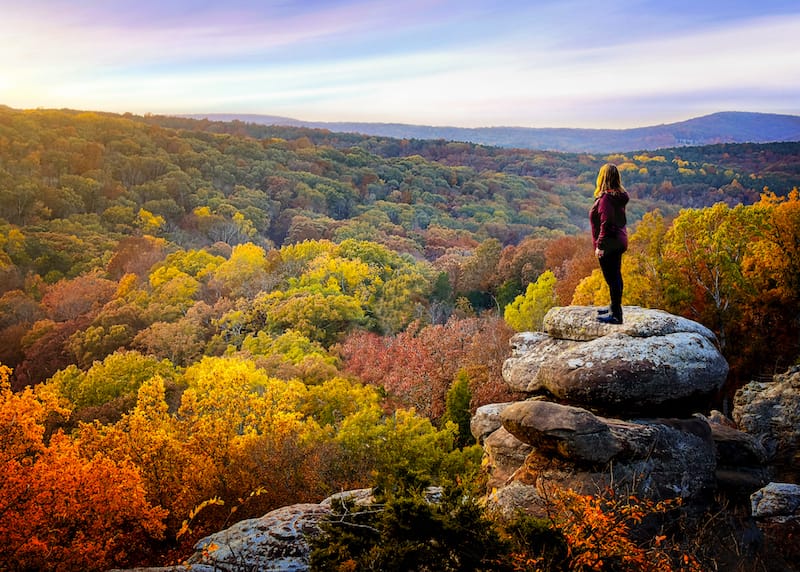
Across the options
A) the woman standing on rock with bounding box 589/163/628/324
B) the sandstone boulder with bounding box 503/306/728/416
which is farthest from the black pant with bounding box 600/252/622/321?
the sandstone boulder with bounding box 503/306/728/416

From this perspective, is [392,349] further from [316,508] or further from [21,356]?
[21,356]

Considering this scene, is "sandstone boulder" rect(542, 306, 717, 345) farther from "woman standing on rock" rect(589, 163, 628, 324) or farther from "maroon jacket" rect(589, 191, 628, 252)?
"maroon jacket" rect(589, 191, 628, 252)

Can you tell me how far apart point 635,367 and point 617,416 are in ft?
3.41

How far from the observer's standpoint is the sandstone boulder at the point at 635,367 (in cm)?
1067

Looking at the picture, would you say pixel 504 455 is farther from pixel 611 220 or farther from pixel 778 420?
pixel 778 420

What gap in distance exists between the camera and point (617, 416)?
36.0 feet

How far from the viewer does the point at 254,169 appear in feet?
417

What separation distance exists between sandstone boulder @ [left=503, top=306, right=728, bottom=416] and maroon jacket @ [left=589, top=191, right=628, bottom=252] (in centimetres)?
193

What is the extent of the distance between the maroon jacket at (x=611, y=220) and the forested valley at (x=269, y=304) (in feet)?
17.2

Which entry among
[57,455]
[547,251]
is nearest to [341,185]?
[547,251]

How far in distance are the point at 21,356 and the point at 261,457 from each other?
45.7m

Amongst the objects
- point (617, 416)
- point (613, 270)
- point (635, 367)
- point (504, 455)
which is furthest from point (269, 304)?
point (635, 367)

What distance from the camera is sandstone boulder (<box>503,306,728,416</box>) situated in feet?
35.0

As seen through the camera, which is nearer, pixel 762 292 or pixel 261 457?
pixel 261 457
